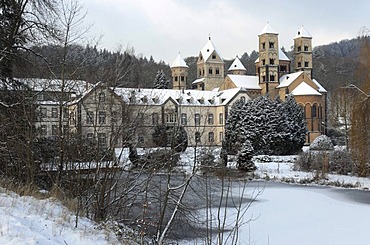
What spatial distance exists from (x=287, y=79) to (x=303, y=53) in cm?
647

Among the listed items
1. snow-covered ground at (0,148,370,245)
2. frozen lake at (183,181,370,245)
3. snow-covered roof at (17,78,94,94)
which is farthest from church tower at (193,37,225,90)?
snow-covered roof at (17,78,94,94)

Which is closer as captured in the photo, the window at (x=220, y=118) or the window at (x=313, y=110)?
the window at (x=313, y=110)

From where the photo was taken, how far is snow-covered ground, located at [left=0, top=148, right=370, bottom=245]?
6031 millimetres

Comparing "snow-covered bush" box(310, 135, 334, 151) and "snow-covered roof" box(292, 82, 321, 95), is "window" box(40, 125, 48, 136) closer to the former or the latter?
"snow-covered bush" box(310, 135, 334, 151)

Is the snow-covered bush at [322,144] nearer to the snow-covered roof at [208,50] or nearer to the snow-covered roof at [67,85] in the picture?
the snow-covered roof at [67,85]

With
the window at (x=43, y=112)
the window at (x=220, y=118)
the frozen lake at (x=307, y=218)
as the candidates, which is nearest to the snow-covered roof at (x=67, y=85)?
the window at (x=43, y=112)

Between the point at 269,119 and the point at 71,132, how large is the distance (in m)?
29.7

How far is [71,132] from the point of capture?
9.91 m

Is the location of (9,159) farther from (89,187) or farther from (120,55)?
(120,55)

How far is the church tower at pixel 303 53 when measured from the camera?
59594 millimetres

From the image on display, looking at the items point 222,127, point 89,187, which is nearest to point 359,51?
point 89,187

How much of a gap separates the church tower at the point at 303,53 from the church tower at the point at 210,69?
11645mm

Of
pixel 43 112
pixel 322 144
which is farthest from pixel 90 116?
pixel 322 144

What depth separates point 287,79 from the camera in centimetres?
5594
